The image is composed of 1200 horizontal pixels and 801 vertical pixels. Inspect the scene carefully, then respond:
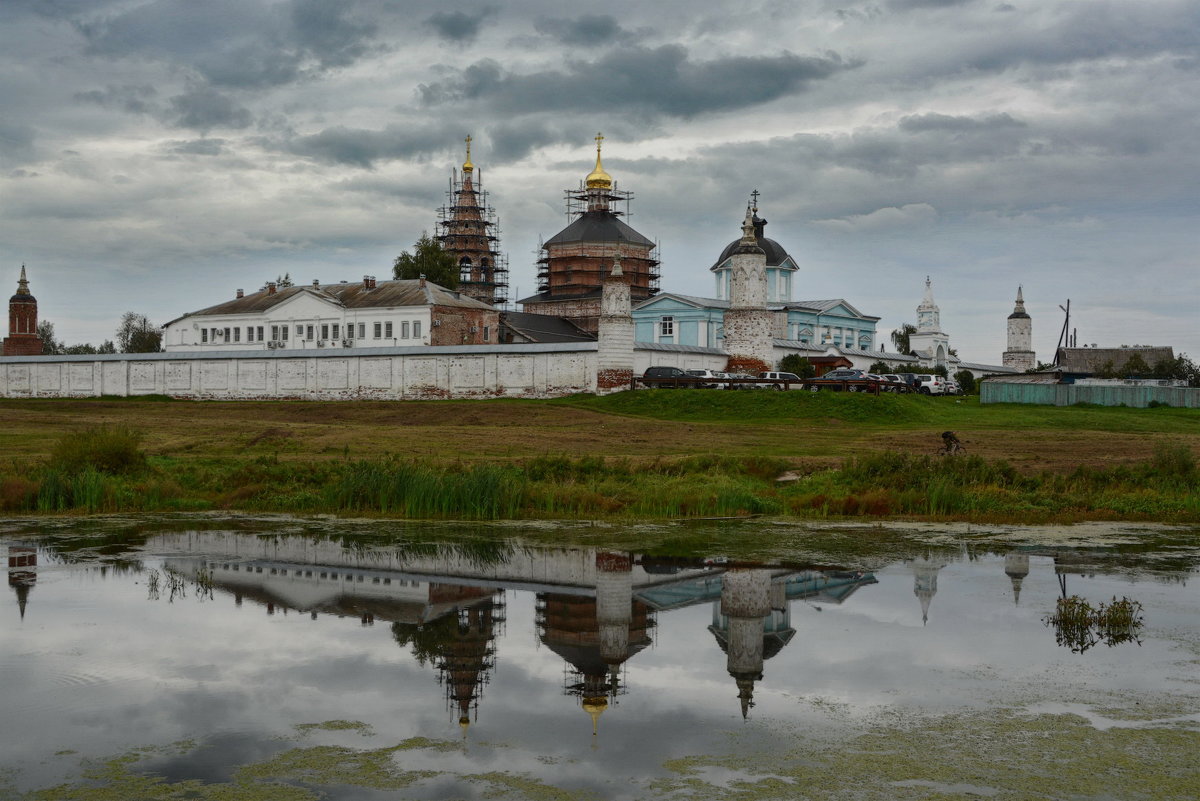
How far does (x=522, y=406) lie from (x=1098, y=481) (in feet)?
82.5

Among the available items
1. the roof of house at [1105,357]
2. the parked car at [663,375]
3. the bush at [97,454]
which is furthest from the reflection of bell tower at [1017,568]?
the roof of house at [1105,357]

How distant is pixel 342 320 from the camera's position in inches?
2445

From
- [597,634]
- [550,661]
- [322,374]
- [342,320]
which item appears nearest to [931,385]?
[322,374]

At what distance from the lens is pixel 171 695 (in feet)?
31.8

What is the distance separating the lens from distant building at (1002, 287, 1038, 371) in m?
90.2

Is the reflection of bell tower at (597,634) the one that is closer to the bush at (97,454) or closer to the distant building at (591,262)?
the bush at (97,454)

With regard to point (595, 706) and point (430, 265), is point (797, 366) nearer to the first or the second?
point (430, 265)

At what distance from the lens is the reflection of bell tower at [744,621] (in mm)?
10422

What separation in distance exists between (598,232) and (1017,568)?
59767 millimetres

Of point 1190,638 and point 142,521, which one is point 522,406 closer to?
point 142,521

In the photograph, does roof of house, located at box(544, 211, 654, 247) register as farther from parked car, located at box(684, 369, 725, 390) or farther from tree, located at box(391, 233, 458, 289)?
parked car, located at box(684, 369, 725, 390)

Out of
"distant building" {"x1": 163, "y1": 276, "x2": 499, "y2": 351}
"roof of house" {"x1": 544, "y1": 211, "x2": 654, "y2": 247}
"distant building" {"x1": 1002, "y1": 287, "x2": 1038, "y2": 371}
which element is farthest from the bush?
"distant building" {"x1": 1002, "y1": 287, "x2": 1038, "y2": 371}

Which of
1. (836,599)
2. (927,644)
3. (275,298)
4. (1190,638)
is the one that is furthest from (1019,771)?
(275,298)

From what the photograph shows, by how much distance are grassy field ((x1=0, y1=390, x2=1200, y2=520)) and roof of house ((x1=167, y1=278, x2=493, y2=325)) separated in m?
21.7
